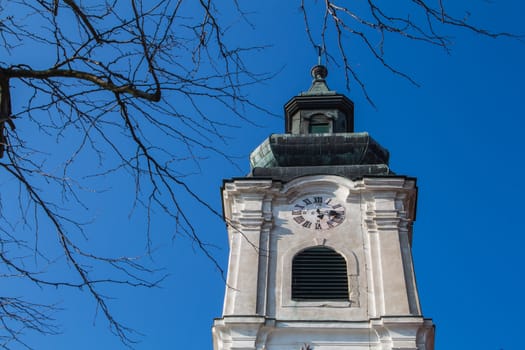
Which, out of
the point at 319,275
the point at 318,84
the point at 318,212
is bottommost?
the point at 319,275

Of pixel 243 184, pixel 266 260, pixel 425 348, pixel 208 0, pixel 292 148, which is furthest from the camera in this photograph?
pixel 292 148

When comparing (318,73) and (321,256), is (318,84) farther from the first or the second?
(321,256)

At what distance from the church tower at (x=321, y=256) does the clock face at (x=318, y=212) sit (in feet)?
0.08

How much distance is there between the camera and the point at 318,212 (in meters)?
20.1

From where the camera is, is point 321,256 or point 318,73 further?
point 318,73

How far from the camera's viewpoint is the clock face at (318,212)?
65.1 ft

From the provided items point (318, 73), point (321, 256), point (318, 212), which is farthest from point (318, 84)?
point (321, 256)

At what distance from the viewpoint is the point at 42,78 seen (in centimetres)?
530

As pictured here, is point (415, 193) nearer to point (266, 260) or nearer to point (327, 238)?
point (327, 238)

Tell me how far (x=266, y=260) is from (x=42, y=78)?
1391cm

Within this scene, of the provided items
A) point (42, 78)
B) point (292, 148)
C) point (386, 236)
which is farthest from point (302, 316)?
point (42, 78)

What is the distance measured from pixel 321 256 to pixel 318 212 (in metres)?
1.48

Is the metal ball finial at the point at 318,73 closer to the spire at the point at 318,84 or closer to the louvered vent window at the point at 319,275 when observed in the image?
the spire at the point at 318,84

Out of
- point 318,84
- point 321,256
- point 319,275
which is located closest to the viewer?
point 319,275
